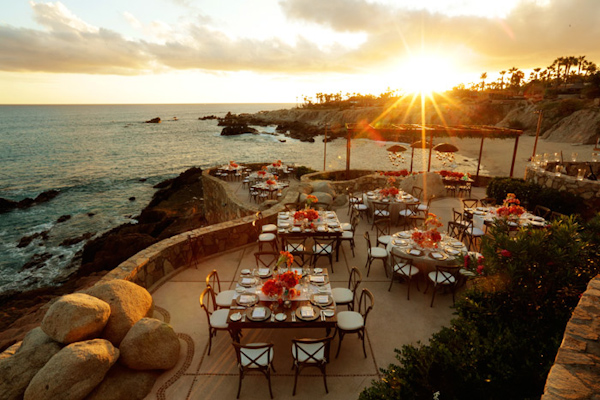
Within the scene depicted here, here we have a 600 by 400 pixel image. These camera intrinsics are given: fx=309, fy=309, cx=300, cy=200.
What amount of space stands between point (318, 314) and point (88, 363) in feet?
11.1

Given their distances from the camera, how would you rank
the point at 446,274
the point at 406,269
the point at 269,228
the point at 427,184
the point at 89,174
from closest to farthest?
the point at 446,274
the point at 406,269
the point at 269,228
the point at 427,184
the point at 89,174

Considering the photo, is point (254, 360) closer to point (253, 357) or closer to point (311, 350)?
point (253, 357)

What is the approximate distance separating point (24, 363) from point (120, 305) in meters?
1.34

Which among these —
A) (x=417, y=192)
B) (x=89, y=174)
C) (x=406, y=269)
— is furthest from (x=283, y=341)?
(x=89, y=174)

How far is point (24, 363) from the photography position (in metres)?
4.43

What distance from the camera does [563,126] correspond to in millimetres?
43312

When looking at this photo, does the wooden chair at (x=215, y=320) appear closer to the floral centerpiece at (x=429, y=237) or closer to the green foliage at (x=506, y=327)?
the green foliage at (x=506, y=327)

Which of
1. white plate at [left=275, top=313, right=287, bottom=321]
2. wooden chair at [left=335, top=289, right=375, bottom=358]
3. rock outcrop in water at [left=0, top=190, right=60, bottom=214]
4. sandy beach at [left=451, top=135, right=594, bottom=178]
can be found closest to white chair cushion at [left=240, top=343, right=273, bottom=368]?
white plate at [left=275, top=313, right=287, bottom=321]

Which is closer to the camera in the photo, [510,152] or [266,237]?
[266,237]

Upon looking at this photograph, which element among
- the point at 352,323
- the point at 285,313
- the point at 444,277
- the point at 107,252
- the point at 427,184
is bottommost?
the point at 107,252

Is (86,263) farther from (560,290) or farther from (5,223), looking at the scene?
(560,290)

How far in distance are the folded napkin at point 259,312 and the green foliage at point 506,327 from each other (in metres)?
2.11

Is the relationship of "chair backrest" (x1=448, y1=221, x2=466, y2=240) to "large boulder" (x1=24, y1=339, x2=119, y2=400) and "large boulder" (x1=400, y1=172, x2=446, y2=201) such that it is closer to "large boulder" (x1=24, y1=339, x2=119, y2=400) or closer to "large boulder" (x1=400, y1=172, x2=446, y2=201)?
"large boulder" (x1=400, y1=172, x2=446, y2=201)

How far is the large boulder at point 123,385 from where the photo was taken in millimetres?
4500
